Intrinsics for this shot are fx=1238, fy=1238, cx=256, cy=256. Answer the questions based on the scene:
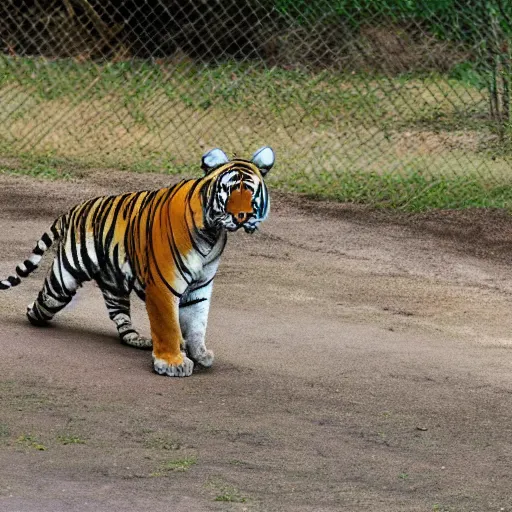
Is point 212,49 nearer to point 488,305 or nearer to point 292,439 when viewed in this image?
point 488,305

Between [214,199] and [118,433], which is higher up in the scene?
[214,199]

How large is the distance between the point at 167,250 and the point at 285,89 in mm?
6522

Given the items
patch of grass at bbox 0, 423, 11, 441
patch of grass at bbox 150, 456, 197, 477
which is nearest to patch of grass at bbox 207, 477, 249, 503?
patch of grass at bbox 150, 456, 197, 477

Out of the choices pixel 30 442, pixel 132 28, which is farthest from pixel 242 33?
pixel 30 442

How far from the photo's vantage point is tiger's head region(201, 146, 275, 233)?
604 centimetres

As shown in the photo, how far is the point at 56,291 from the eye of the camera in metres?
6.84

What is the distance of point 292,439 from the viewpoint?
539 cm

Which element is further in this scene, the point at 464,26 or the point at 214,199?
the point at 464,26

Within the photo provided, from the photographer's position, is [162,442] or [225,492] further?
[162,442]

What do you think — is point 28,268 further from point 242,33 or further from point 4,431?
point 242,33

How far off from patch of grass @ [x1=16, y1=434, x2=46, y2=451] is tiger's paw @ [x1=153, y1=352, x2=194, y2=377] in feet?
3.47

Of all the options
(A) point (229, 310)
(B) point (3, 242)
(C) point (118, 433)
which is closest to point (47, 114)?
(B) point (3, 242)

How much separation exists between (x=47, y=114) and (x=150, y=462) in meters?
8.76

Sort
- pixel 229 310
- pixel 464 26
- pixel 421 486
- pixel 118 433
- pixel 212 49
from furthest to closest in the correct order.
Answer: pixel 212 49 < pixel 464 26 < pixel 229 310 < pixel 118 433 < pixel 421 486
